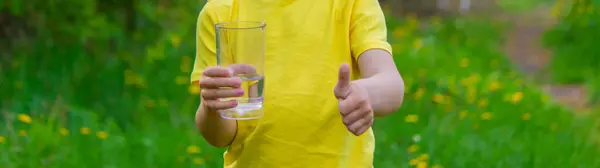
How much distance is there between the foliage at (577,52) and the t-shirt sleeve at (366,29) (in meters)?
4.97

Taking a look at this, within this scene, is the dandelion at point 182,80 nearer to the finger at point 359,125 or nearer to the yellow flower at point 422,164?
the yellow flower at point 422,164

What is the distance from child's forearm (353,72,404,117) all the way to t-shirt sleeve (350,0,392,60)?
9cm

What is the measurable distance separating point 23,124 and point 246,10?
2545 millimetres

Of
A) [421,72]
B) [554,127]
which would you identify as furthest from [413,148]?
[421,72]

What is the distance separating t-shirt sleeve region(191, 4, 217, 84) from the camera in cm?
209

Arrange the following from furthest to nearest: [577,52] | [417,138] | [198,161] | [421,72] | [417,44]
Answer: [577,52] → [417,44] → [421,72] → [417,138] → [198,161]

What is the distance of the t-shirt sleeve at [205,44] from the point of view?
6.86 ft

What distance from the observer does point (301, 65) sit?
2.07 m

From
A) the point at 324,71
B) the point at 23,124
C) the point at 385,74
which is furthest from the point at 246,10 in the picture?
the point at 23,124

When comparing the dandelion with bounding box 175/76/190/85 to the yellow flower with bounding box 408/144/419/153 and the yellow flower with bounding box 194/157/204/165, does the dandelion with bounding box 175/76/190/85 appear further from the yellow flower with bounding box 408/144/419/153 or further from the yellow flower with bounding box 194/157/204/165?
the yellow flower with bounding box 408/144/419/153

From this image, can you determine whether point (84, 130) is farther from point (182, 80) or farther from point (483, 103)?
point (483, 103)

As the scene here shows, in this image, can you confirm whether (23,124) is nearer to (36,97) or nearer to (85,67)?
(36,97)

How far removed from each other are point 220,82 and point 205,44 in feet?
1.07

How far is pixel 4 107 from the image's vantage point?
4727mm
